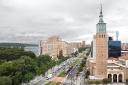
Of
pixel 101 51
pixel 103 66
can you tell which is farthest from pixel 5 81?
pixel 101 51

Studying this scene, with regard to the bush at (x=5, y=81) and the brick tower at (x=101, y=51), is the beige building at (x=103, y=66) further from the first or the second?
the bush at (x=5, y=81)

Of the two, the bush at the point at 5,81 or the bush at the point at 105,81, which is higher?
the bush at the point at 5,81

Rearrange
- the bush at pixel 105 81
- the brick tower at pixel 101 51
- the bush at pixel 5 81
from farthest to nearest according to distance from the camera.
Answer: the brick tower at pixel 101 51
the bush at pixel 105 81
the bush at pixel 5 81

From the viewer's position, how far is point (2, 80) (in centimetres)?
4322

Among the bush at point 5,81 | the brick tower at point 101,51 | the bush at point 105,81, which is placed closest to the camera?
the bush at point 5,81

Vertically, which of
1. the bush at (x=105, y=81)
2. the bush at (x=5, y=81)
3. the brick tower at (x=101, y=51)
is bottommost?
the bush at (x=105, y=81)

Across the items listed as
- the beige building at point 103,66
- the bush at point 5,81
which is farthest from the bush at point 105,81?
the bush at point 5,81

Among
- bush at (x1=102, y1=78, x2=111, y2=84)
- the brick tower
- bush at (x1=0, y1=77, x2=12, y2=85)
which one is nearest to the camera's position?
bush at (x1=0, y1=77, x2=12, y2=85)

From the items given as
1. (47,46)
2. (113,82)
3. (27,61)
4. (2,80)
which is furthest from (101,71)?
(47,46)

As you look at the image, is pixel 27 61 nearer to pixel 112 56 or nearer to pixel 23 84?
pixel 23 84

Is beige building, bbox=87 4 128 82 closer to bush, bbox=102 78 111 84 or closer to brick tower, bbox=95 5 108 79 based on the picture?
brick tower, bbox=95 5 108 79

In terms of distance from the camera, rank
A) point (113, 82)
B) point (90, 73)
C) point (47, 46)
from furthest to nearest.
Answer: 1. point (47, 46)
2. point (90, 73)
3. point (113, 82)

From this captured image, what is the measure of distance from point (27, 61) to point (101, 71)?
1387cm

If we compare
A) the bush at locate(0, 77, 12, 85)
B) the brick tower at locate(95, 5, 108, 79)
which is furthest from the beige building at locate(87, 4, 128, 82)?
the bush at locate(0, 77, 12, 85)
